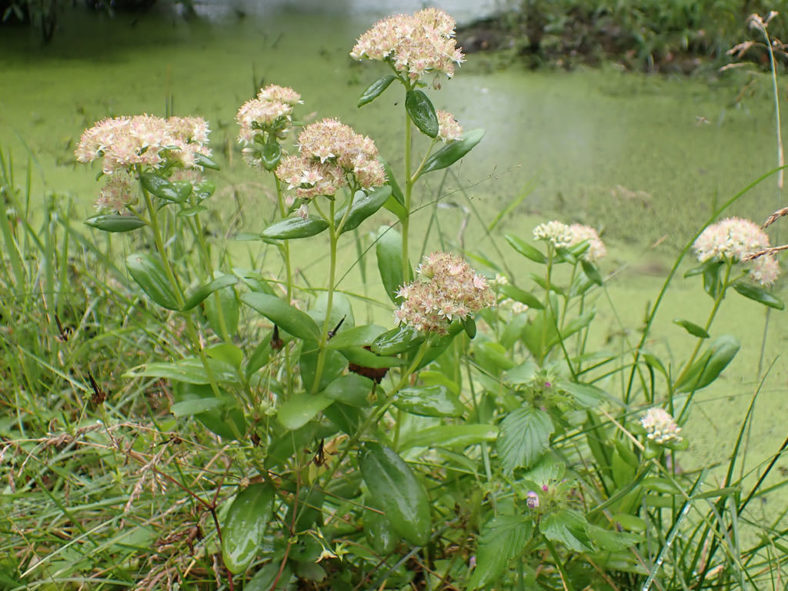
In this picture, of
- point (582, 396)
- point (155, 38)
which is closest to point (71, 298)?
point (582, 396)

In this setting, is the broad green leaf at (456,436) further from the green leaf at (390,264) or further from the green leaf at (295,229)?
the green leaf at (295,229)

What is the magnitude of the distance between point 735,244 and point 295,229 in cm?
79

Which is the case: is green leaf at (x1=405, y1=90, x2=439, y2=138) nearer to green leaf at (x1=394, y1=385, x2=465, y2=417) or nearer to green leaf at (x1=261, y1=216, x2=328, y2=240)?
green leaf at (x1=261, y1=216, x2=328, y2=240)

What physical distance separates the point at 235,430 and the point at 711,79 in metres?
3.37

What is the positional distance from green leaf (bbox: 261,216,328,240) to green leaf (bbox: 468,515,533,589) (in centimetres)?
45

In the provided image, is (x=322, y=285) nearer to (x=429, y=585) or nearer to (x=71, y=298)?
(x=71, y=298)

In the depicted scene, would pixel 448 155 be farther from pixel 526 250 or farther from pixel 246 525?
pixel 246 525

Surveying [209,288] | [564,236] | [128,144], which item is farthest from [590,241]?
[128,144]

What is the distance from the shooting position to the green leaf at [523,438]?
3.50 ft

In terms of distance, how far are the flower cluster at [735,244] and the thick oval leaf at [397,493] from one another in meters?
0.68

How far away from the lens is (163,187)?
3.05 ft

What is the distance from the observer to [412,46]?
996mm

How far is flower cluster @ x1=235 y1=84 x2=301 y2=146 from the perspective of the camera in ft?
3.56

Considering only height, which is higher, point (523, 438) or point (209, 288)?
point (209, 288)
